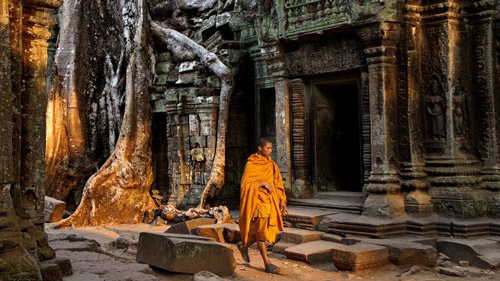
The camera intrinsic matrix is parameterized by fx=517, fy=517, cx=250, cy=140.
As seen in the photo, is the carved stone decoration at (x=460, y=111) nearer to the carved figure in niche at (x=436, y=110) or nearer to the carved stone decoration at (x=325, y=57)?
the carved figure in niche at (x=436, y=110)

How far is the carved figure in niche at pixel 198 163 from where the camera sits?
1015 cm

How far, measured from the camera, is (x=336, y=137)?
9328mm

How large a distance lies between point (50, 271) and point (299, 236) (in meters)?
3.91

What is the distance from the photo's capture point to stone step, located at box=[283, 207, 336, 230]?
25.9 feet

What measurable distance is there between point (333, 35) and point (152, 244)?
4.52 meters

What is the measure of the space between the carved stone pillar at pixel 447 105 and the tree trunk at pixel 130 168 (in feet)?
18.5

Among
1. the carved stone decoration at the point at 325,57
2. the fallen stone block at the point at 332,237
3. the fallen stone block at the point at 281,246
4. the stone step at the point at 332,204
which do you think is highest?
the carved stone decoration at the point at 325,57

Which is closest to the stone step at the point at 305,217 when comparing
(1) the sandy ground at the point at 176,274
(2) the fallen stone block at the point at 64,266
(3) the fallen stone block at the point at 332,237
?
(3) the fallen stone block at the point at 332,237

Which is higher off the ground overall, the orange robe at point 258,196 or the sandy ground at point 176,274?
A: the orange robe at point 258,196

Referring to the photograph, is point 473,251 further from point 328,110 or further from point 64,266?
→ point 64,266

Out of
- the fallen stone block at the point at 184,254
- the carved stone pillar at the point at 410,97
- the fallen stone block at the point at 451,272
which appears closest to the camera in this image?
the fallen stone block at the point at 184,254

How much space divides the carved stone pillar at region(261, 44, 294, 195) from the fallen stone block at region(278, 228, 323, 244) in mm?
1386

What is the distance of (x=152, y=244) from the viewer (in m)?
5.98

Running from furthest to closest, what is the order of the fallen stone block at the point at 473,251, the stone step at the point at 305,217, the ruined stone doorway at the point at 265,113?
the ruined stone doorway at the point at 265,113, the stone step at the point at 305,217, the fallen stone block at the point at 473,251
